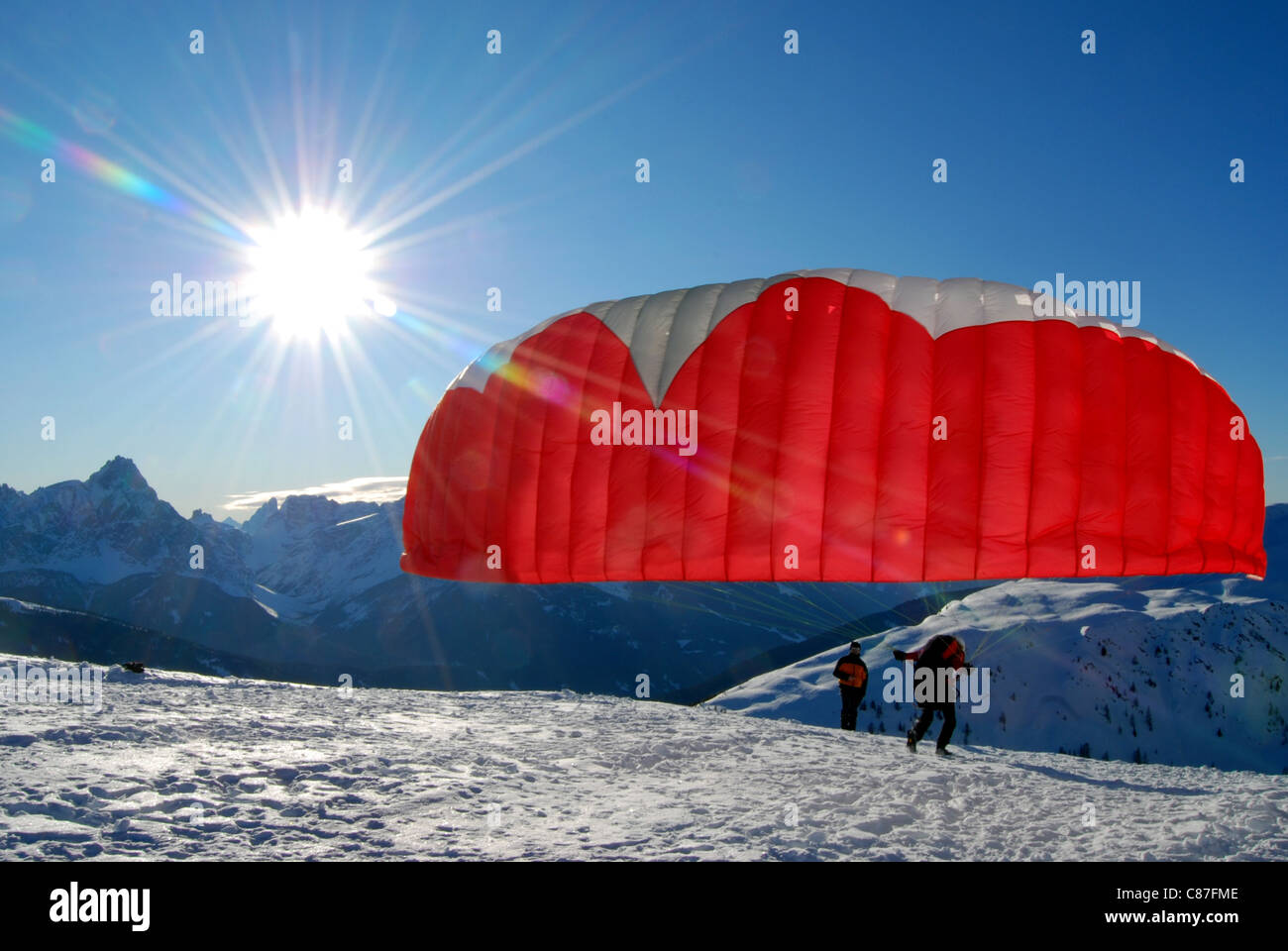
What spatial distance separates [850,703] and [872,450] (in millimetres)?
6773

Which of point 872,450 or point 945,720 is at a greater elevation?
point 872,450

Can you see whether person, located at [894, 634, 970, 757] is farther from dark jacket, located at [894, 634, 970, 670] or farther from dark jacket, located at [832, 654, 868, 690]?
dark jacket, located at [832, 654, 868, 690]

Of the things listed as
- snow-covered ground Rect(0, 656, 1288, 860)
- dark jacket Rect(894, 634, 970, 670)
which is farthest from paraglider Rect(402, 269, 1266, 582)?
snow-covered ground Rect(0, 656, 1288, 860)

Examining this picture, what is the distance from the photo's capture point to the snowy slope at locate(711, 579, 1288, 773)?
129 ft

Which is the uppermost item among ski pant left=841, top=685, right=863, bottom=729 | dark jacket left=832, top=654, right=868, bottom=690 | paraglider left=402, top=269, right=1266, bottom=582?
paraglider left=402, top=269, right=1266, bottom=582

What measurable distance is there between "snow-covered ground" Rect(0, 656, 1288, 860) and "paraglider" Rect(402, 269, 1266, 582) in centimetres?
247

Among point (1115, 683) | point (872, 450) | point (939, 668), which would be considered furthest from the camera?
point (1115, 683)

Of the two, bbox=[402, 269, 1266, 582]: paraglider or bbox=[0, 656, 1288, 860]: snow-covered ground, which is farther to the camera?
bbox=[402, 269, 1266, 582]: paraglider

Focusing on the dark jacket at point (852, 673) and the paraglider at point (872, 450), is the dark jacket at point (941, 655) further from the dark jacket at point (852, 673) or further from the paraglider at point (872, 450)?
the dark jacket at point (852, 673)

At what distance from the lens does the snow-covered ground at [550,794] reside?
5422 mm

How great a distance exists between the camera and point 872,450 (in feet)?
33.1

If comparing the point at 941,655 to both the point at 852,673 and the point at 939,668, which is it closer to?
the point at 939,668

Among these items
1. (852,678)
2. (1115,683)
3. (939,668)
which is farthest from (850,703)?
(1115,683)
